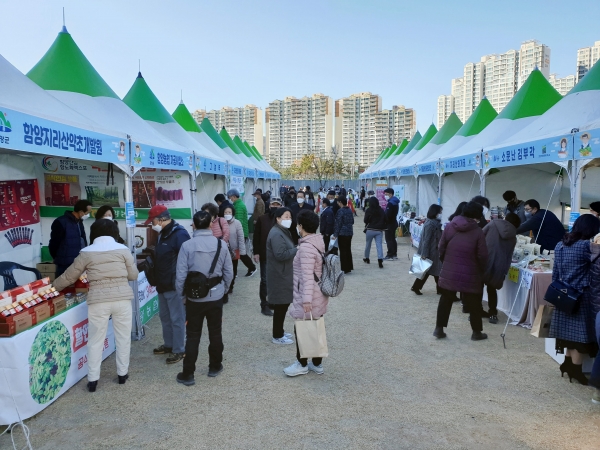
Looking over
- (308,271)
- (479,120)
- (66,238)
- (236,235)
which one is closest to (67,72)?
(66,238)

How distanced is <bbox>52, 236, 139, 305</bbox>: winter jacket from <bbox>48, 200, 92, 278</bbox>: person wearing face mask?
1.47 metres

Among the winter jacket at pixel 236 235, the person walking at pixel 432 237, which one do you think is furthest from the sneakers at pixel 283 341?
the person walking at pixel 432 237

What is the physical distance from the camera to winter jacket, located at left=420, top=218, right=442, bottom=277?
6.51m

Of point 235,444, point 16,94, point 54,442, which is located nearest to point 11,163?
point 16,94

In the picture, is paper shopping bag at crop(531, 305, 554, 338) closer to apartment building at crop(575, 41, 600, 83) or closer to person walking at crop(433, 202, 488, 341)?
person walking at crop(433, 202, 488, 341)

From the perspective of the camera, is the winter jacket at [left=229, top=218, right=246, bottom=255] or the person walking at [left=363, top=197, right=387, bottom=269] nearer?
the winter jacket at [left=229, top=218, right=246, bottom=255]

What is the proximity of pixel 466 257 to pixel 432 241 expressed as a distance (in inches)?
77.8

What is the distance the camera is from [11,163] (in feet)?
18.0

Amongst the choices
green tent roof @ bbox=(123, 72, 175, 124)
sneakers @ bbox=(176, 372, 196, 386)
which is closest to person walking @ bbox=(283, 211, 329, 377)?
sneakers @ bbox=(176, 372, 196, 386)

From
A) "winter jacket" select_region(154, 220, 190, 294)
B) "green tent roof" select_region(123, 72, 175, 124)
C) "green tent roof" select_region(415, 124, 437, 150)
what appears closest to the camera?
"winter jacket" select_region(154, 220, 190, 294)

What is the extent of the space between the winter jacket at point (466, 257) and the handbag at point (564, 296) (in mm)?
900

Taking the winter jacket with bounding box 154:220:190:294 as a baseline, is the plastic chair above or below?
below

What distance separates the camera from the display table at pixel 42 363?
301 cm

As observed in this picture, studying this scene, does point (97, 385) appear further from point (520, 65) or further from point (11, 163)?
point (520, 65)
